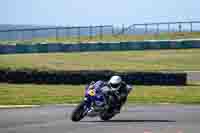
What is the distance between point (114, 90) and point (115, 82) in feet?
0.75

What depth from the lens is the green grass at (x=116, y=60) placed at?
44.3 metres

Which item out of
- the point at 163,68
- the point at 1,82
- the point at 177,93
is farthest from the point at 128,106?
the point at 163,68

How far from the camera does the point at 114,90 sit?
18.3 metres

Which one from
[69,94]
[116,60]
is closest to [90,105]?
[69,94]

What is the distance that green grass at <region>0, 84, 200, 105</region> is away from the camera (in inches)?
1002

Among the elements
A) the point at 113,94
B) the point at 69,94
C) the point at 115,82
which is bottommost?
the point at 69,94

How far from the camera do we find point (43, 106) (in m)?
23.5

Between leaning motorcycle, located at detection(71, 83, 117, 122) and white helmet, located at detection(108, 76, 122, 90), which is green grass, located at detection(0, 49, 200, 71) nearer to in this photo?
white helmet, located at detection(108, 76, 122, 90)

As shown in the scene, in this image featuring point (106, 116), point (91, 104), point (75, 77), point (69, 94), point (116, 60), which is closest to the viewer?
point (91, 104)

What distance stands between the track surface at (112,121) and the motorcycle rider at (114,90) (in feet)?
1.71

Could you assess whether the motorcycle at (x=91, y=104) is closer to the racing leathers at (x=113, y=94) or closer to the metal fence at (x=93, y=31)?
the racing leathers at (x=113, y=94)

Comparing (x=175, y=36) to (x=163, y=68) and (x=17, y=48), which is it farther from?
(x=163, y=68)

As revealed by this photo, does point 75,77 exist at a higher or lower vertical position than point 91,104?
lower

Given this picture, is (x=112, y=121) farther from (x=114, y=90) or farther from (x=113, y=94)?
(x=114, y=90)
